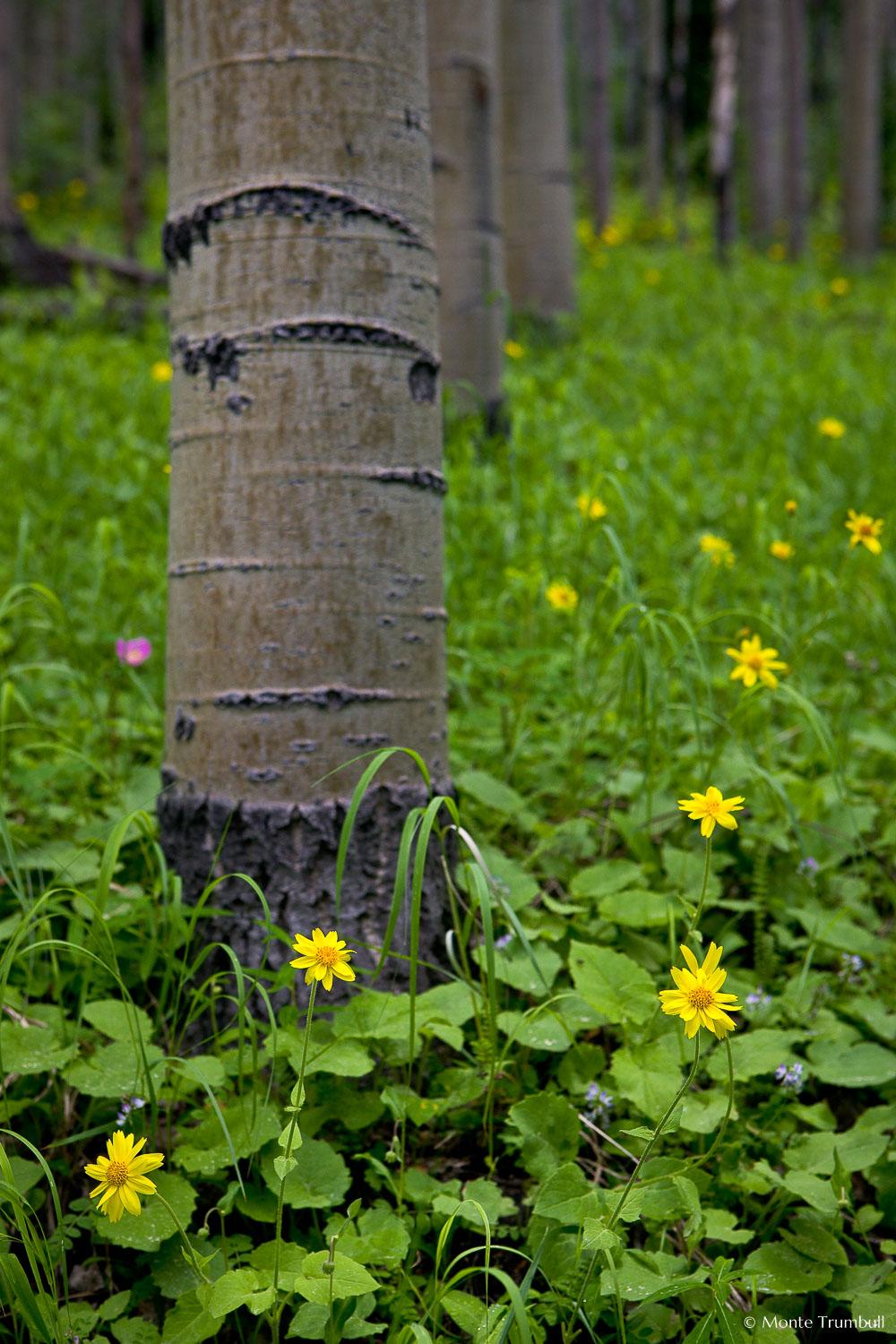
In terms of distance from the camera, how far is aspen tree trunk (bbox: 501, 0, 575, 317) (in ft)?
18.4

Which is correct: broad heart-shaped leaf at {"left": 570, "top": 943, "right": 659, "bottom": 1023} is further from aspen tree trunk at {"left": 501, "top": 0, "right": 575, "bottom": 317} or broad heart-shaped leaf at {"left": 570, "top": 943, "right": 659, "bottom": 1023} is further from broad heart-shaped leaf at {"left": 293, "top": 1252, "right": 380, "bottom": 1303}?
aspen tree trunk at {"left": 501, "top": 0, "right": 575, "bottom": 317}

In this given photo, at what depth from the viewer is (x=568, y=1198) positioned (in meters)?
0.99

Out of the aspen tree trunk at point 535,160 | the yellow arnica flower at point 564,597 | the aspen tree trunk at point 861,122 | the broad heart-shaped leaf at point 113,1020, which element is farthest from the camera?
the aspen tree trunk at point 861,122

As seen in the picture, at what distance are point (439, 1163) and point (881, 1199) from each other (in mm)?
515

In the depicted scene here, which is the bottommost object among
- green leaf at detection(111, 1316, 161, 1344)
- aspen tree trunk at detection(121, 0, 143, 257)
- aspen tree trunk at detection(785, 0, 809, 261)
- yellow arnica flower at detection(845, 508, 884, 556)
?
green leaf at detection(111, 1316, 161, 1344)

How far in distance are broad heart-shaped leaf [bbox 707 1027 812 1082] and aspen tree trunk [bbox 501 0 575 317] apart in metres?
5.53

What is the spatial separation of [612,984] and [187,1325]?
23.9 inches

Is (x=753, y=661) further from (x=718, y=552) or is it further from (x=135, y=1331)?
(x=135, y=1331)

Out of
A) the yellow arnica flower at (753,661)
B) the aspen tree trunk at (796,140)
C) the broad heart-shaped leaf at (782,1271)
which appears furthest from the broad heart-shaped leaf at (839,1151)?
the aspen tree trunk at (796,140)

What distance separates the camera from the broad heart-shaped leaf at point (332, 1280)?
2.78 feet

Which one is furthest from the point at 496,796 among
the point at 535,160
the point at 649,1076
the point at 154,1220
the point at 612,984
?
the point at 535,160

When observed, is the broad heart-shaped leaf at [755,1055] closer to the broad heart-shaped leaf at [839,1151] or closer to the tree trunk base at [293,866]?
the broad heart-shaped leaf at [839,1151]

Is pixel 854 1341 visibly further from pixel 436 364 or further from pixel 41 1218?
pixel 436 364

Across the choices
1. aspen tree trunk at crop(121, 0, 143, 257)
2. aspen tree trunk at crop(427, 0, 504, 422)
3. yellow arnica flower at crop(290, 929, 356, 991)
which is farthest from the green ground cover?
aspen tree trunk at crop(121, 0, 143, 257)
